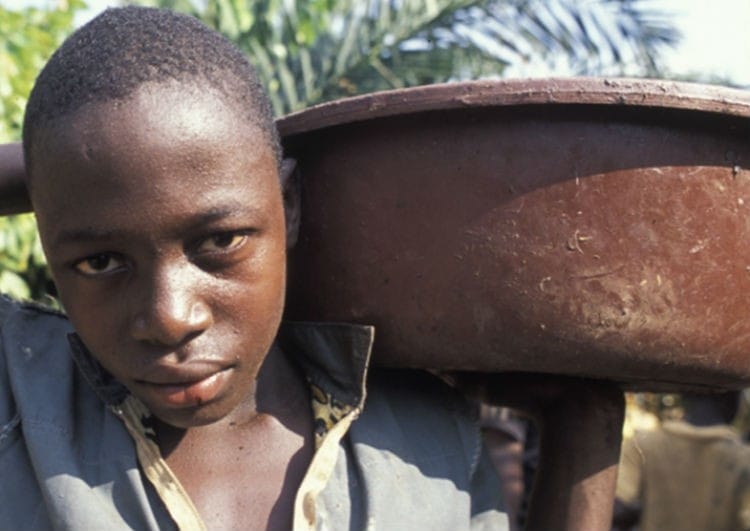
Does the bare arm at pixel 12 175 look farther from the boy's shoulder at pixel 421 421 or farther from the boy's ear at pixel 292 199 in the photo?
the boy's shoulder at pixel 421 421

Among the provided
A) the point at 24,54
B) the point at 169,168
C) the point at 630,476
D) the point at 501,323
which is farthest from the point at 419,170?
the point at 630,476

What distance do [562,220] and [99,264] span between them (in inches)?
25.8

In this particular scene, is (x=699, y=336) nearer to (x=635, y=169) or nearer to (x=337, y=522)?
(x=635, y=169)

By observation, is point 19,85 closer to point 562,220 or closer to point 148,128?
point 148,128

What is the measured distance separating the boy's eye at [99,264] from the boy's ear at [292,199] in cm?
34

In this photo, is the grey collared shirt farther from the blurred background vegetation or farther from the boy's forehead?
the blurred background vegetation

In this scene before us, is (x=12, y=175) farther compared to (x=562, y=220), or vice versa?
(x=12, y=175)

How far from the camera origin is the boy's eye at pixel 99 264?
1.68 metres

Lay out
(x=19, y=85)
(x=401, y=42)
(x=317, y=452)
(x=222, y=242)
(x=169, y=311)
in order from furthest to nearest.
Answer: (x=401, y=42), (x=19, y=85), (x=317, y=452), (x=222, y=242), (x=169, y=311)

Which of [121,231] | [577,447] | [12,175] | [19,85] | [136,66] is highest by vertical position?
[19,85]

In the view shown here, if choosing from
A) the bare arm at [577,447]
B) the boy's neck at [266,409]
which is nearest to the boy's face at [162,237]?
the boy's neck at [266,409]

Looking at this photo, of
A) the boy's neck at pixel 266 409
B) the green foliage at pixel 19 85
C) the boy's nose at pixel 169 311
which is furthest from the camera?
the green foliage at pixel 19 85

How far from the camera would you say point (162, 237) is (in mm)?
1646

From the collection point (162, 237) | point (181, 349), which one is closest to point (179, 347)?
point (181, 349)
